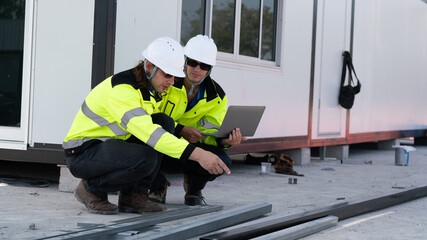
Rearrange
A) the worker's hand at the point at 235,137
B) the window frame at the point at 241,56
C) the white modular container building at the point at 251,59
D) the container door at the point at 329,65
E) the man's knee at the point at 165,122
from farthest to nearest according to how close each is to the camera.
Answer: the container door at the point at 329,65, the window frame at the point at 241,56, the white modular container building at the point at 251,59, the worker's hand at the point at 235,137, the man's knee at the point at 165,122

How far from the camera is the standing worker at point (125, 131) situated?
377cm

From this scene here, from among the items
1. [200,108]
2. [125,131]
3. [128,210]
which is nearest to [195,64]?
[200,108]

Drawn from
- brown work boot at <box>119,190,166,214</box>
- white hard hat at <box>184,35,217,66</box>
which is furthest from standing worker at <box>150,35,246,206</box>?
brown work boot at <box>119,190,166,214</box>

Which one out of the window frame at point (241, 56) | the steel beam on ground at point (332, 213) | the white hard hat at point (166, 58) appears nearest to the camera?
the steel beam on ground at point (332, 213)

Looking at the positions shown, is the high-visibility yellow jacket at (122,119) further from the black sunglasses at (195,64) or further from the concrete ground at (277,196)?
the concrete ground at (277,196)

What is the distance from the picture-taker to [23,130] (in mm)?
5355

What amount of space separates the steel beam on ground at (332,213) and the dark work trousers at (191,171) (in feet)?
2.54

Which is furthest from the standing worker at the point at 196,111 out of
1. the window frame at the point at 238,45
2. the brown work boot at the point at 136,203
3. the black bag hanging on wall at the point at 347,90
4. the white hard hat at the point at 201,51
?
the black bag hanging on wall at the point at 347,90

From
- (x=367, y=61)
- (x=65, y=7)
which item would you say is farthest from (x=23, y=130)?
(x=367, y=61)

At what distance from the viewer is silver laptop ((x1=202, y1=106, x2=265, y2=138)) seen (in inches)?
168

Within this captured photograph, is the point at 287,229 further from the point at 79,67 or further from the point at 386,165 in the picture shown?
the point at 386,165

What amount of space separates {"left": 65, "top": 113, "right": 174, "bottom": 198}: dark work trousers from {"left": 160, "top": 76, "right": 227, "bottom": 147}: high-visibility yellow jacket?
1.38ft

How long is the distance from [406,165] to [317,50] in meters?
2.00

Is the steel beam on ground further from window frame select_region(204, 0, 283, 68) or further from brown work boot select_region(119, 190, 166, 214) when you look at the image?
window frame select_region(204, 0, 283, 68)
